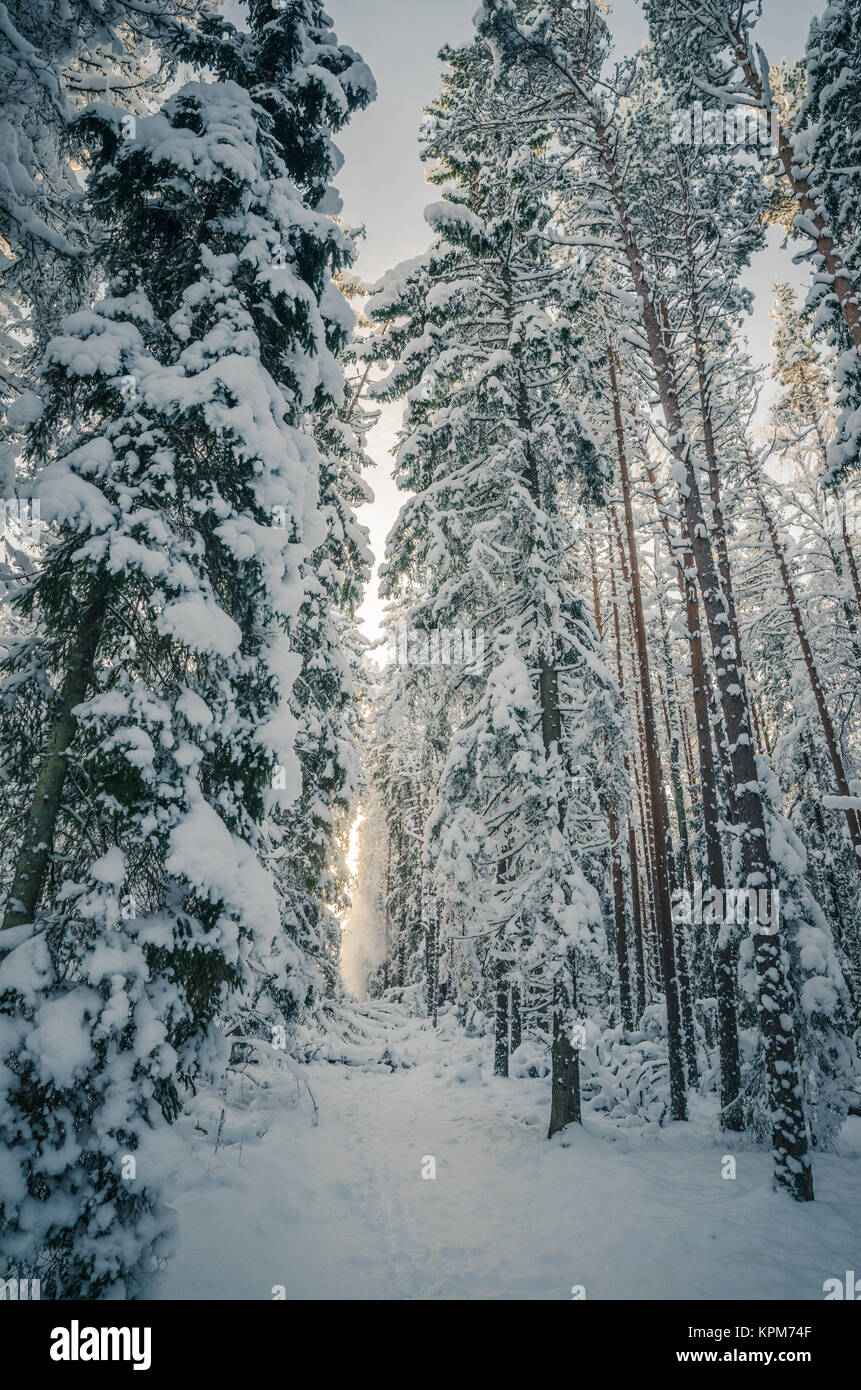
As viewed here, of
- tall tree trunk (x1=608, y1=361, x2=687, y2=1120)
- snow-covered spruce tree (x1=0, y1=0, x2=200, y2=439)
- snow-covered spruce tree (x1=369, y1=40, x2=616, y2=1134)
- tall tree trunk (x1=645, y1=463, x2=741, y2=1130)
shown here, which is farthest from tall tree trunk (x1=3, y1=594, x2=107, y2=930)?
tall tree trunk (x1=608, y1=361, x2=687, y2=1120)

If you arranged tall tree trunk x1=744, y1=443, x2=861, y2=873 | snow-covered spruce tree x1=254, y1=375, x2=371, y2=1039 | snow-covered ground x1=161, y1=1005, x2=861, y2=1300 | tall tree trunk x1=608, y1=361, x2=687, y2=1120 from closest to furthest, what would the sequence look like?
snow-covered ground x1=161, y1=1005, x2=861, y2=1300 < snow-covered spruce tree x1=254, y1=375, x2=371, y2=1039 < tall tree trunk x1=608, y1=361, x2=687, y2=1120 < tall tree trunk x1=744, y1=443, x2=861, y2=873

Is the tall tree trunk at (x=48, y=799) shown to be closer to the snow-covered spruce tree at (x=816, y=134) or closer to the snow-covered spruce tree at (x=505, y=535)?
the snow-covered spruce tree at (x=505, y=535)

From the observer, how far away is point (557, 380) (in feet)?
33.4

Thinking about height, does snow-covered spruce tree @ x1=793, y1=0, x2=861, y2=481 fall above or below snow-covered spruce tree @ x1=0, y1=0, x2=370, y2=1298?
above

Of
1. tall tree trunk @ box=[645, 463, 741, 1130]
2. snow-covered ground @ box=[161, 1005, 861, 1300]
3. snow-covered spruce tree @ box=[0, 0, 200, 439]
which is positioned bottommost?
snow-covered ground @ box=[161, 1005, 861, 1300]

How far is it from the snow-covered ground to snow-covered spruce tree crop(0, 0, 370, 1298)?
1650 mm

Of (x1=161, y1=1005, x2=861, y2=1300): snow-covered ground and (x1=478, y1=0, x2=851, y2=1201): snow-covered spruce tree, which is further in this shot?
(x1=478, y1=0, x2=851, y2=1201): snow-covered spruce tree

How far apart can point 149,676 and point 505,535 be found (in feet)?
24.8

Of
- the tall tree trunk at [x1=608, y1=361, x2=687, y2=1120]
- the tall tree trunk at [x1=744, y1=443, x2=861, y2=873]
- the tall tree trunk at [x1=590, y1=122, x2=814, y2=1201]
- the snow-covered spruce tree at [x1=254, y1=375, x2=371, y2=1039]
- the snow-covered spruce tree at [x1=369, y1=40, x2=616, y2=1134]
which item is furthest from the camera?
the tall tree trunk at [x1=744, y1=443, x2=861, y2=873]

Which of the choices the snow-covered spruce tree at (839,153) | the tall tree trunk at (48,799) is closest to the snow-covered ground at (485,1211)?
the tall tree trunk at (48,799)

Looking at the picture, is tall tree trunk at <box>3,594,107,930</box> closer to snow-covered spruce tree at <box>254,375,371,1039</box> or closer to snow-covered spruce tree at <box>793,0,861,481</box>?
snow-covered spruce tree at <box>254,375,371,1039</box>

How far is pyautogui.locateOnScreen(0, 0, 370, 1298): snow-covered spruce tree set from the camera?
3.55 metres

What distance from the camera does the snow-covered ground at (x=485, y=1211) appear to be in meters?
4.90
